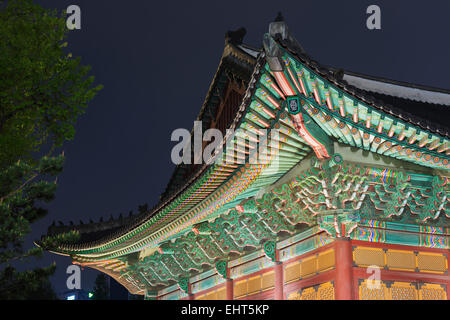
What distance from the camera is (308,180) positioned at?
383 inches

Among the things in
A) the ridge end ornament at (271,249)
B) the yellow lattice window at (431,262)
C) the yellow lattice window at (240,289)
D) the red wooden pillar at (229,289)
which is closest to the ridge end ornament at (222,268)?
the red wooden pillar at (229,289)

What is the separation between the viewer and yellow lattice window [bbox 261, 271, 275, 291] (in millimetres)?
12039

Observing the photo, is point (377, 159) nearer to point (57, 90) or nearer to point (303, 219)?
point (303, 219)

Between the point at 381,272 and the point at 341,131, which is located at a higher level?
the point at 341,131

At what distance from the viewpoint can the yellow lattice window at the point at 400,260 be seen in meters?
9.82

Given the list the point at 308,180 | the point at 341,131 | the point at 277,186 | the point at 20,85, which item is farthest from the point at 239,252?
the point at 20,85

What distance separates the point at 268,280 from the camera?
A: 1219 centimetres

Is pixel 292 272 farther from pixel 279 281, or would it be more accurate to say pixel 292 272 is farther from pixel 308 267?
pixel 308 267

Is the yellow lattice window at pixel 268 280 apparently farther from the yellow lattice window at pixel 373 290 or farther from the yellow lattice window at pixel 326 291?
the yellow lattice window at pixel 373 290

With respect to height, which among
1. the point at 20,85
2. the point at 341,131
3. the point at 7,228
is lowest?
the point at 7,228

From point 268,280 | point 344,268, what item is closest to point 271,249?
point 268,280

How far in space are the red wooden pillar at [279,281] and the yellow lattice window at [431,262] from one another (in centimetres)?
276
